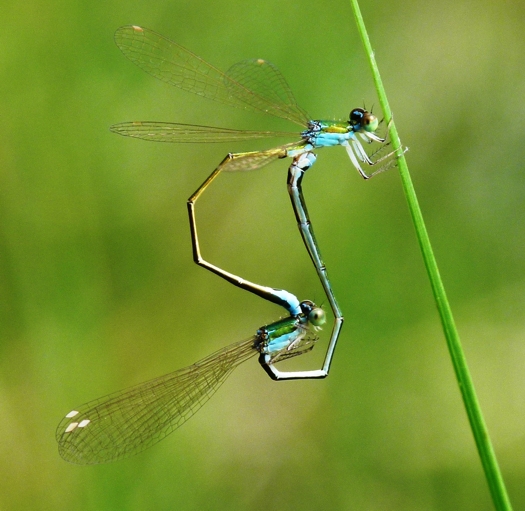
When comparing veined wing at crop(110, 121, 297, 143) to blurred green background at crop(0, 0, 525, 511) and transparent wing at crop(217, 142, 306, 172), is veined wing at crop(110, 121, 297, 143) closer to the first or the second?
transparent wing at crop(217, 142, 306, 172)

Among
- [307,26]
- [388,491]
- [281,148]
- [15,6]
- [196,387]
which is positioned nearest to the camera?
[281,148]

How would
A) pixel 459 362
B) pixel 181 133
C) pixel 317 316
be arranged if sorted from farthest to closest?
1. pixel 181 133
2. pixel 317 316
3. pixel 459 362

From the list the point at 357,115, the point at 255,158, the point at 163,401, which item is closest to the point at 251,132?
the point at 255,158

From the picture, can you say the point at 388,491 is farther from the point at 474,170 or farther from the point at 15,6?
the point at 15,6

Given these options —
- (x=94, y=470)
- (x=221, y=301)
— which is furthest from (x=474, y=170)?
(x=94, y=470)

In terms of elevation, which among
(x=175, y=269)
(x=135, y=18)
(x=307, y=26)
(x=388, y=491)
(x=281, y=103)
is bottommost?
(x=388, y=491)

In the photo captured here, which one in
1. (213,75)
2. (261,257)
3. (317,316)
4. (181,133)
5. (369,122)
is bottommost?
(317,316)

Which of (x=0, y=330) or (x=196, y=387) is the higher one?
(x=0, y=330)

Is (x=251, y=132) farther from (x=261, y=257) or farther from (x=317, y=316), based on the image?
(x=261, y=257)
